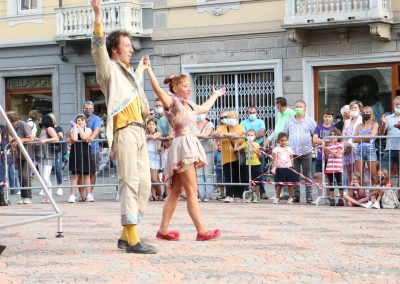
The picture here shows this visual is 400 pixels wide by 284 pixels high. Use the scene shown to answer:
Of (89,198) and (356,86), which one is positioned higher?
(356,86)

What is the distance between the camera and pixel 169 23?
1165 inches

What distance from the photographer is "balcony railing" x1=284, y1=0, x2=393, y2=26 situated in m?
25.6

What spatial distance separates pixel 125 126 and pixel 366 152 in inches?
310

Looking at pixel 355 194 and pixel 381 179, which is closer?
pixel 381 179

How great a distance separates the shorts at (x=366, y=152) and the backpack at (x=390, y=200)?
0.74 metres

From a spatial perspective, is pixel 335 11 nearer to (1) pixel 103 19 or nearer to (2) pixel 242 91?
(2) pixel 242 91

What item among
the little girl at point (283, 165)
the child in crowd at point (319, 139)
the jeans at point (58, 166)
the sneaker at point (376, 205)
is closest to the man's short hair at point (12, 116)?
the jeans at point (58, 166)

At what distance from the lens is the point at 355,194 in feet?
56.5

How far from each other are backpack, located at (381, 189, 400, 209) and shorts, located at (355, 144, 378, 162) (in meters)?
0.74

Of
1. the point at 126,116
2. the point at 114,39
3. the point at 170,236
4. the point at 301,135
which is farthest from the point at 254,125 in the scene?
the point at 126,116

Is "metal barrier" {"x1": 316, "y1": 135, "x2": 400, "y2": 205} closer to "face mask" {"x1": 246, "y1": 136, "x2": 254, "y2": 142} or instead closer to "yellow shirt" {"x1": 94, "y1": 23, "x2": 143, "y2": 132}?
"face mask" {"x1": 246, "y1": 136, "x2": 254, "y2": 142}

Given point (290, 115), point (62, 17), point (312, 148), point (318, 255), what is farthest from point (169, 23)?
point (318, 255)

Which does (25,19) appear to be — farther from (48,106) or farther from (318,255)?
(318,255)

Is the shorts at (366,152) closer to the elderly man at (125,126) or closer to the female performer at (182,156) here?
the female performer at (182,156)
